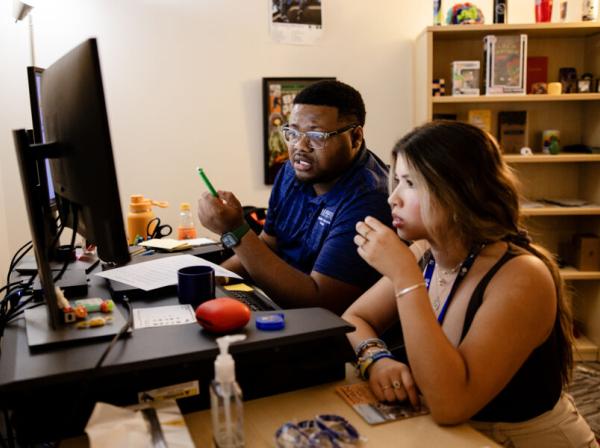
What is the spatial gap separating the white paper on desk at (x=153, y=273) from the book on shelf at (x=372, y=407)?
465 millimetres

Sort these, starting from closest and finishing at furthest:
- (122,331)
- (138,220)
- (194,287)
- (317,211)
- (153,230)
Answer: (122,331) < (194,287) < (317,211) < (138,220) < (153,230)

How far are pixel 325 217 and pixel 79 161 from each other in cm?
92

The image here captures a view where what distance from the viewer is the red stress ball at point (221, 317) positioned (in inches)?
35.9

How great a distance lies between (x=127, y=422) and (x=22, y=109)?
7.98 feet

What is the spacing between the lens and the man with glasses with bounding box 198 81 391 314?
1.55 meters

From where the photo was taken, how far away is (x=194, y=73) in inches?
115

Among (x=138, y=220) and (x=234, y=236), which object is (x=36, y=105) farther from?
(x=138, y=220)

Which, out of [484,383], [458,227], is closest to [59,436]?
[484,383]

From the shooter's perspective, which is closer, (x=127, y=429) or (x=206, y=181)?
(x=127, y=429)

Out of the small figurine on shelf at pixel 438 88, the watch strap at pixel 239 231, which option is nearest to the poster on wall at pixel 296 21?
the small figurine on shelf at pixel 438 88

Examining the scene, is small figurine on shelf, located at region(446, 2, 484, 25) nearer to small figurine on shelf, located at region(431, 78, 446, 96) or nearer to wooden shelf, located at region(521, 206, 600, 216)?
small figurine on shelf, located at region(431, 78, 446, 96)

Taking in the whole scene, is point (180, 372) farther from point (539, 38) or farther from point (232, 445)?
point (539, 38)

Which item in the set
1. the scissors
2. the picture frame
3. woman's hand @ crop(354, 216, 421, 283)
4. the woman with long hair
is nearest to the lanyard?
the woman with long hair

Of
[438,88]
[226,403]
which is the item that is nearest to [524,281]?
[226,403]
